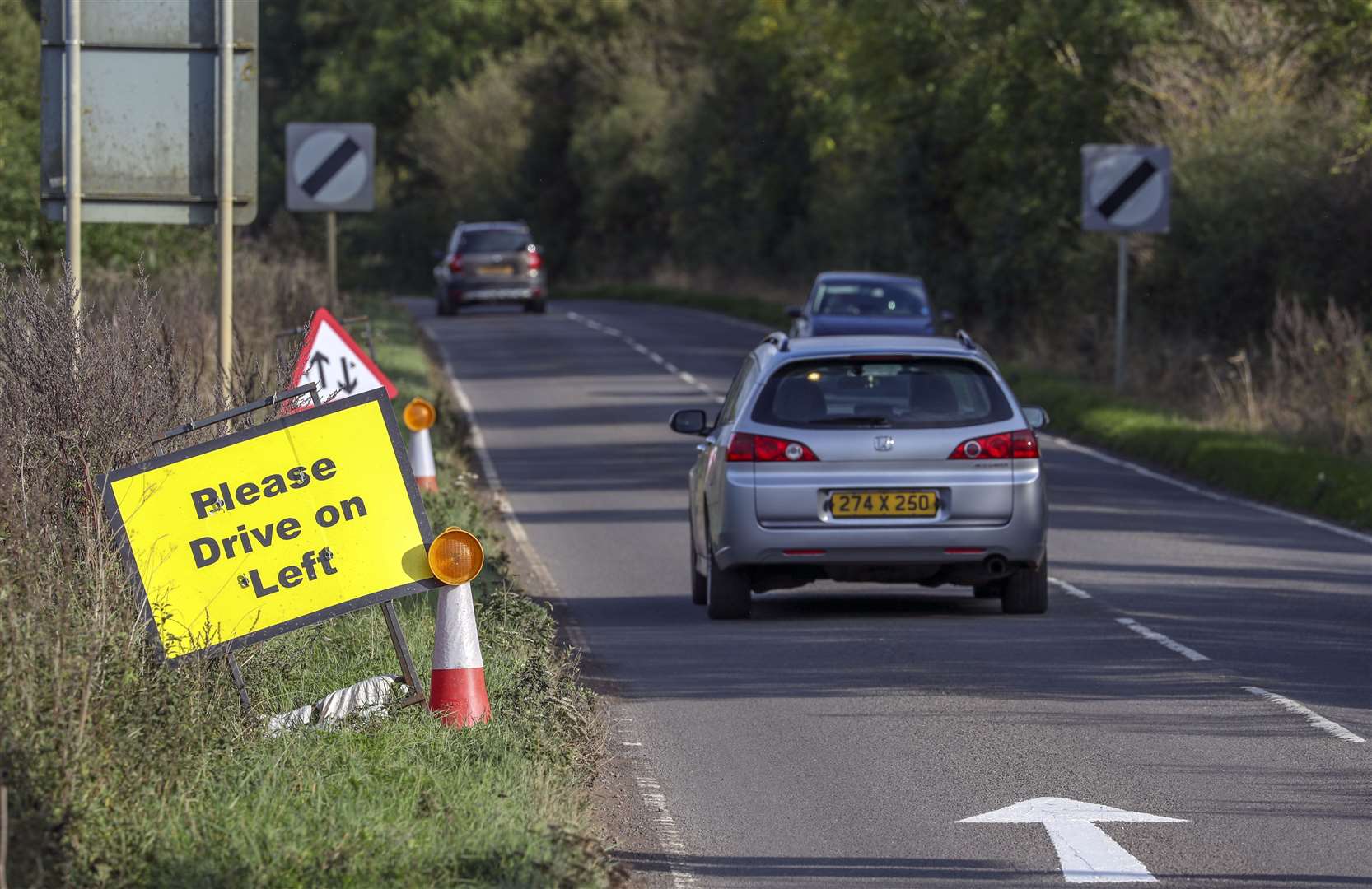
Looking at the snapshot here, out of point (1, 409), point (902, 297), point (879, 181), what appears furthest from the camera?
point (879, 181)

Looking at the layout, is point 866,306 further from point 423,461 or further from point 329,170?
point 423,461

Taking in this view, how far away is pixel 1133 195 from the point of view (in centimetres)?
2578

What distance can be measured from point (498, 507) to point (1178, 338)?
1330cm

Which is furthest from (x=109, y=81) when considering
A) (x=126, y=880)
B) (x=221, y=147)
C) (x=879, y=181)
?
(x=879, y=181)

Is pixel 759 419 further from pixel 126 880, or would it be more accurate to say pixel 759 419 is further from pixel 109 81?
pixel 126 880

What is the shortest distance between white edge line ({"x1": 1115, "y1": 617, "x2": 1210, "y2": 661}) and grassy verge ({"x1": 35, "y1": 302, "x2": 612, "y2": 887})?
352cm

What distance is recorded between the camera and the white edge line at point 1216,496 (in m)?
17.1

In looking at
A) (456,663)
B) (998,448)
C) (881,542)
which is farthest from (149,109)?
(456,663)

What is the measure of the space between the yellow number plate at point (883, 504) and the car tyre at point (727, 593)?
0.69 metres

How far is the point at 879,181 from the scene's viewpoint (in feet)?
147

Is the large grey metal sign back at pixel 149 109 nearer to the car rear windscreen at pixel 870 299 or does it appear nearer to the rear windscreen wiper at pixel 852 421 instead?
the rear windscreen wiper at pixel 852 421

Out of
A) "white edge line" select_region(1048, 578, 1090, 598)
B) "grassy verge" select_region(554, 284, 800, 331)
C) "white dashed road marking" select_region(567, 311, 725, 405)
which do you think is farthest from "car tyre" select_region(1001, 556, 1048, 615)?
"grassy verge" select_region(554, 284, 800, 331)

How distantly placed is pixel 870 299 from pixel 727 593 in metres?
18.1

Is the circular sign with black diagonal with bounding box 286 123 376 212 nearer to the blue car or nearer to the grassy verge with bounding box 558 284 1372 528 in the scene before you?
the grassy verge with bounding box 558 284 1372 528
